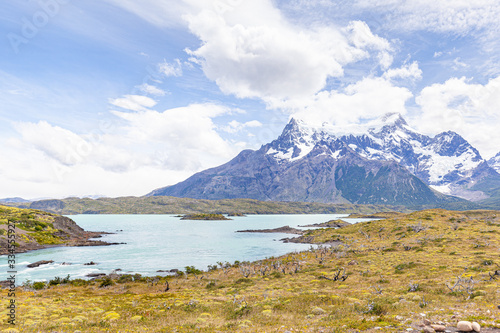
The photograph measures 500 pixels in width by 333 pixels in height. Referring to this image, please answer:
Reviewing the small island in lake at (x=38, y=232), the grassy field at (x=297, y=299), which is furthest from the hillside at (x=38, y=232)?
the grassy field at (x=297, y=299)

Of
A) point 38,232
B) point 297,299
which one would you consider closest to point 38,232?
point 38,232

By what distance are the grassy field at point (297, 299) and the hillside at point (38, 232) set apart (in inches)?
2591

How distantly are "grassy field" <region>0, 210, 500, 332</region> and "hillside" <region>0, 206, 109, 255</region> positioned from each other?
65.8 m

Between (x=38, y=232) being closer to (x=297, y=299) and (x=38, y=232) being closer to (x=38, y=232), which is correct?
(x=38, y=232)

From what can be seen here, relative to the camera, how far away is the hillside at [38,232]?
100m

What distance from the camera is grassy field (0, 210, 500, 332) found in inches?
856

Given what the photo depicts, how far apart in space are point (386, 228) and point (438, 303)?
9375 centimetres

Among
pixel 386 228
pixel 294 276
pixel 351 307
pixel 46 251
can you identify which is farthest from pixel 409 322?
pixel 46 251

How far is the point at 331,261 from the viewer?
66.6 m

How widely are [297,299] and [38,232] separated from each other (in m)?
126

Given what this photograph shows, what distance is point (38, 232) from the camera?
114500 millimetres

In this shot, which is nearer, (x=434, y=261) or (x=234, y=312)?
(x=234, y=312)

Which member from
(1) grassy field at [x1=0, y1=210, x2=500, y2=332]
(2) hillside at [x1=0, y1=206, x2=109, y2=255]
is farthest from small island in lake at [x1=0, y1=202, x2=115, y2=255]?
(1) grassy field at [x1=0, y1=210, x2=500, y2=332]

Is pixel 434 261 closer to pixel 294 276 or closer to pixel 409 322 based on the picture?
pixel 294 276
